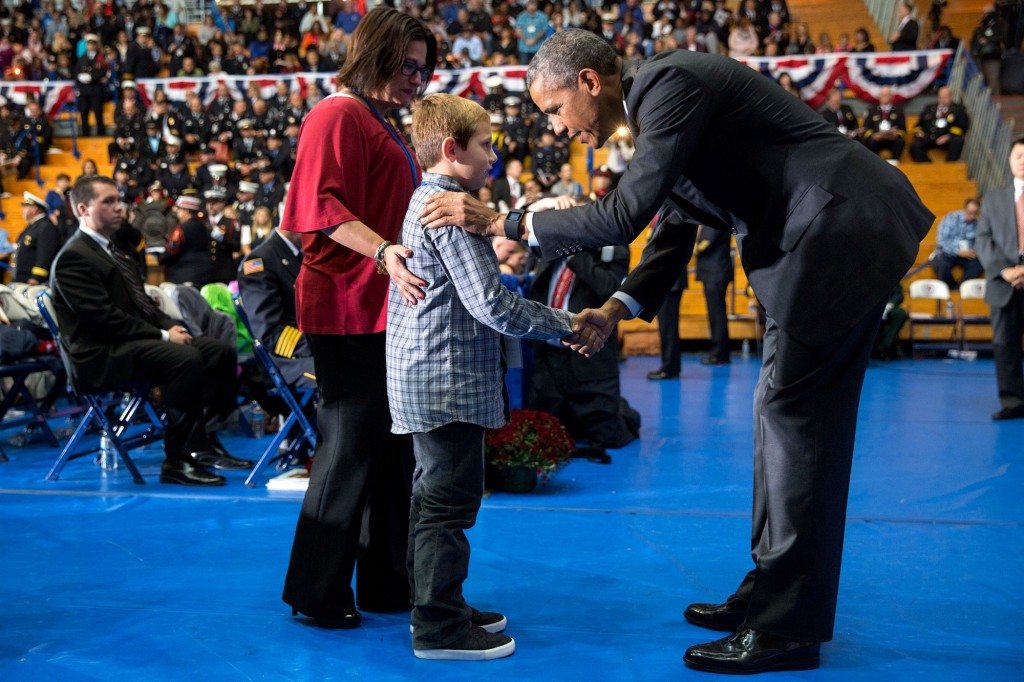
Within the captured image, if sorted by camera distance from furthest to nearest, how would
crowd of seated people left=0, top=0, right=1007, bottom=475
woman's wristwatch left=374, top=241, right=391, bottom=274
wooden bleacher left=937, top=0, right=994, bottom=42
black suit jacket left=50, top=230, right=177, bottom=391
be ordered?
wooden bleacher left=937, top=0, right=994, bottom=42, crowd of seated people left=0, top=0, right=1007, bottom=475, black suit jacket left=50, top=230, right=177, bottom=391, woman's wristwatch left=374, top=241, right=391, bottom=274

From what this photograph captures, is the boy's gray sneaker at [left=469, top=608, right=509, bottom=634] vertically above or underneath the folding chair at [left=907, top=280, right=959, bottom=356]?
above

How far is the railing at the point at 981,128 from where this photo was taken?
13969 mm

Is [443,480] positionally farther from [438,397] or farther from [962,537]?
[962,537]

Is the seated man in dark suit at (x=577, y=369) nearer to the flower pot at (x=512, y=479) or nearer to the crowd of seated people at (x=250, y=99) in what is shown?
the flower pot at (x=512, y=479)

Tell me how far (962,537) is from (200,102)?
56.5 feet

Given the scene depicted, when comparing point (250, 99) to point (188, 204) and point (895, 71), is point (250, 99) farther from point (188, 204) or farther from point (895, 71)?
point (895, 71)

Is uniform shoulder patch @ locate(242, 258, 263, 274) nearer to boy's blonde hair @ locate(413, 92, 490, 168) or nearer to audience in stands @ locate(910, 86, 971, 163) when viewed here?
boy's blonde hair @ locate(413, 92, 490, 168)

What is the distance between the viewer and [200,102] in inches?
743

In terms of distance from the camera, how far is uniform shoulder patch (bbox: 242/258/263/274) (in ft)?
18.8

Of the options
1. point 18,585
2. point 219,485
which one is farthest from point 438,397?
point 219,485

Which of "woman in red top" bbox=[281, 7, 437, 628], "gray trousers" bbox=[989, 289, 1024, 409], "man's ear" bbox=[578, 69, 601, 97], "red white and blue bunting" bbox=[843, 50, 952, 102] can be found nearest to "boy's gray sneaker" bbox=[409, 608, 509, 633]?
"woman in red top" bbox=[281, 7, 437, 628]

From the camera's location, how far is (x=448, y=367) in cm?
283

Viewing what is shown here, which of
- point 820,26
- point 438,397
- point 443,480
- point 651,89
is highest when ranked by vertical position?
point 820,26

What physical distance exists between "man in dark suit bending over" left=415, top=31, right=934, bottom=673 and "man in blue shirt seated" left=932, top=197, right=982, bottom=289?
10657 millimetres
